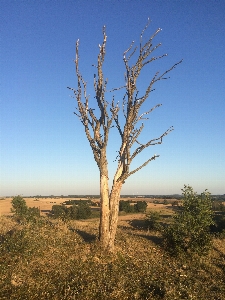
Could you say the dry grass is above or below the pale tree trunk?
below

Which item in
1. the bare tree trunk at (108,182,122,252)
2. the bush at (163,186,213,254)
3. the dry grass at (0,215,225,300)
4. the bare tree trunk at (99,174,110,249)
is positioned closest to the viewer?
the dry grass at (0,215,225,300)

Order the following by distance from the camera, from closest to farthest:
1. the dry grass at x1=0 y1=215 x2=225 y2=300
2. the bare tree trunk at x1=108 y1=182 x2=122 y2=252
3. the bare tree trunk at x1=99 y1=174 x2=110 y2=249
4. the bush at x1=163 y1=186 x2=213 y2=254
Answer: the dry grass at x1=0 y1=215 x2=225 y2=300, the bare tree trunk at x1=99 y1=174 x2=110 y2=249, the bare tree trunk at x1=108 y1=182 x2=122 y2=252, the bush at x1=163 y1=186 x2=213 y2=254

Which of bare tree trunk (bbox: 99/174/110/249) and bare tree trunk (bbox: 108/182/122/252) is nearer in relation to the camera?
bare tree trunk (bbox: 99/174/110/249)

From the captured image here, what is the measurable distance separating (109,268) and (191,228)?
5.23 meters

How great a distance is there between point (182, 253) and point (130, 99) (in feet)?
22.6

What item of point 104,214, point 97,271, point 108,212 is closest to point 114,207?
point 108,212

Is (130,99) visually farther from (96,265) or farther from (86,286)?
(86,286)

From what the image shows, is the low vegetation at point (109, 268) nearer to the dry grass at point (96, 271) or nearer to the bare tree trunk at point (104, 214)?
the dry grass at point (96, 271)

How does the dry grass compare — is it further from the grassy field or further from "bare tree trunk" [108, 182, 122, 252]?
"bare tree trunk" [108, 182, 122, 252]

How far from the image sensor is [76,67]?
11539 mm

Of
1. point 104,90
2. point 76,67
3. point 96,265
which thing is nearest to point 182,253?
point 96,265

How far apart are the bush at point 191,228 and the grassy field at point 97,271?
19.3 inches

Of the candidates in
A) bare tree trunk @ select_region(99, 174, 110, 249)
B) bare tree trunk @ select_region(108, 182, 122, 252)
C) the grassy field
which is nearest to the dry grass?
the grassy field

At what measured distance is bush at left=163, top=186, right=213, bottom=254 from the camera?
11578mm
